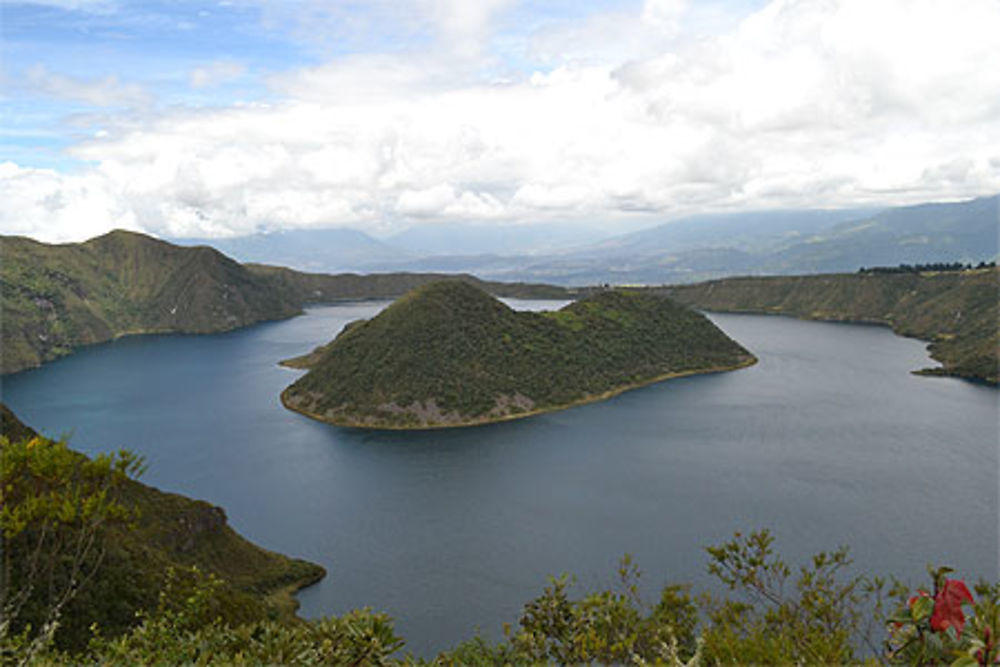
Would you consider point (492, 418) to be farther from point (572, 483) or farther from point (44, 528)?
point (44, 528)

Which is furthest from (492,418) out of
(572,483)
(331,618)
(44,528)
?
(44,528)

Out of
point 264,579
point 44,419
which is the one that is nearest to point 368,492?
point 264,579

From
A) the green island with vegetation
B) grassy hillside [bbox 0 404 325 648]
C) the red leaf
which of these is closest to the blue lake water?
grassy hillside [bbox 0 404 325 648]

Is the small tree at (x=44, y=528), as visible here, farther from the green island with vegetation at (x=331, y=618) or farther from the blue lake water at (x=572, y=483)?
the blue lake water at (x=572, y=483)

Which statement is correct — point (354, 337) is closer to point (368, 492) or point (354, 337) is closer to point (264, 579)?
point (368, 492)

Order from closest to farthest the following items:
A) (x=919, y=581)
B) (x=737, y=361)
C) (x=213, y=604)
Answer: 1. (x=213, y=604)
2. (x=919, y=581)
3. (x=737, y=361)

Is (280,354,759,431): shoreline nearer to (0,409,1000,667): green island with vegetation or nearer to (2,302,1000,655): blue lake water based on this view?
(2,302,1000,655): blue lake water
